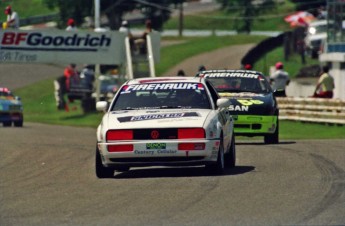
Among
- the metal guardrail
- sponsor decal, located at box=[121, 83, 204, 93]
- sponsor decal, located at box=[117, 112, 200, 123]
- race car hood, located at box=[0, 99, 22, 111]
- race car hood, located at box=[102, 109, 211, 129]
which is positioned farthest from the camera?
race car hood, located at box=[0, 99, 22, 111]

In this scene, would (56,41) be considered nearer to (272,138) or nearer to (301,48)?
(301,48)

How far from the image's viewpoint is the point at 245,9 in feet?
244

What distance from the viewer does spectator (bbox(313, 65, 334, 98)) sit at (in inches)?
1258

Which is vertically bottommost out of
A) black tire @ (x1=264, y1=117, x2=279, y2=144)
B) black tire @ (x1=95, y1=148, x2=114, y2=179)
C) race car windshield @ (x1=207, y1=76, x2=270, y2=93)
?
black tire @ (x1=264, y1=117, x2=279, y2=144)

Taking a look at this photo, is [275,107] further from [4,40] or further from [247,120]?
[4,40]

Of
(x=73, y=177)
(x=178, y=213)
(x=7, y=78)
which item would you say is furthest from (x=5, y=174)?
(x=7, y=78)

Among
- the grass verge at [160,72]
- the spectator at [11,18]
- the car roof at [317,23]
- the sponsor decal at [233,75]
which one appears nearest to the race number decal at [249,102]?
the sponsor decal at [233,75]

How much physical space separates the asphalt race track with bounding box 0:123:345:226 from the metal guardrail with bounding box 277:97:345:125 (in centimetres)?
1196

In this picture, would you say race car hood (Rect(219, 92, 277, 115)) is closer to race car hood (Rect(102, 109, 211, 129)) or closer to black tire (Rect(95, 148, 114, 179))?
race car hood (Rect(102, 109, 211, 129))

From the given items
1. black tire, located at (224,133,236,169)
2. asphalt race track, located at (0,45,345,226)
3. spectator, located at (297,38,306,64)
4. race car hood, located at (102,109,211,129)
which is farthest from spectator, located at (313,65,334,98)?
spectator, located at (297,38,306,64)

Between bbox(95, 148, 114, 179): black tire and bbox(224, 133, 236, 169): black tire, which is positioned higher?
bbox(95, 148, 114, 179): black tire

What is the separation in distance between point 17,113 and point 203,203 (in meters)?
24.4

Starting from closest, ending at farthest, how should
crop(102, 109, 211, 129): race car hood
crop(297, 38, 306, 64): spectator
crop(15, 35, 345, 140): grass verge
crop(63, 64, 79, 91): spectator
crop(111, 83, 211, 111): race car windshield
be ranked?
crop(102, 109, 211, 129): race car hood < crop(111, 83, 211, 111): race car windshield < crop(15, 35, 345, 140): grass verge < crop(63, 64, 79, 91): spectator < crop(297, 38, 306, 64): spectator

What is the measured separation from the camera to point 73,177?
1602cm
